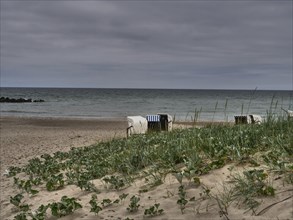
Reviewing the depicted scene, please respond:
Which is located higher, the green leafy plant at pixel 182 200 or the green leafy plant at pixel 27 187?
the green leafy plant at pixel 182 200

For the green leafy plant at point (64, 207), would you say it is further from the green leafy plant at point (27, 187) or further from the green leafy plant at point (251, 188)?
the green leafy plant at point (251, 188)

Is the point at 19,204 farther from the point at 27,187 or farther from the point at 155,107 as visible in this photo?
the point at 155,107

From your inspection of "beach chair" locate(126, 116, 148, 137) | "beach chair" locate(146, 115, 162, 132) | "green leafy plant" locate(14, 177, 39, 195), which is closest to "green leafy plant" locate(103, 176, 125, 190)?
"green leafy plant" locate(14, 177, 39, 195)

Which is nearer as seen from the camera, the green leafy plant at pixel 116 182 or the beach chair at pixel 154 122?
the green leafy plant at pixel 116 182

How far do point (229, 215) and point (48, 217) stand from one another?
2.59m

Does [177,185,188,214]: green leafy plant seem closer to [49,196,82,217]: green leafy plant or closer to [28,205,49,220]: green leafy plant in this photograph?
[49,196,82,217]: green leafy plant

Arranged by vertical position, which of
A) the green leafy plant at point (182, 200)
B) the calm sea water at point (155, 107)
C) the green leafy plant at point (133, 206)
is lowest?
the calm sea water at point (155, 107)

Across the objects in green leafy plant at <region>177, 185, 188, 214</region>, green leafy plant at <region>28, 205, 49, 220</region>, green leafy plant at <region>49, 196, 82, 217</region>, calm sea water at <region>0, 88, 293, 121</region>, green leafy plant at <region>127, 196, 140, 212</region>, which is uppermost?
green leafy plant at <region>177, 185, 188, 214</region>

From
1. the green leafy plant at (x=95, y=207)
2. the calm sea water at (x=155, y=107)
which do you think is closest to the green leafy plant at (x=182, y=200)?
the green leafy plant at (x=95, y=207)

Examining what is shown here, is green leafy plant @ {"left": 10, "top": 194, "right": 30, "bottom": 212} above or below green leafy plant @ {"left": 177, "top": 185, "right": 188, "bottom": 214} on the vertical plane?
below

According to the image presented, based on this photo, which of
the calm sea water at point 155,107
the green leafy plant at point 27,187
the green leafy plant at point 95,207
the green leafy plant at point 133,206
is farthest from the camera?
the calm sea water at point 155,107

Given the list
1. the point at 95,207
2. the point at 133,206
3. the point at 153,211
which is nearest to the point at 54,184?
the point at 95,207

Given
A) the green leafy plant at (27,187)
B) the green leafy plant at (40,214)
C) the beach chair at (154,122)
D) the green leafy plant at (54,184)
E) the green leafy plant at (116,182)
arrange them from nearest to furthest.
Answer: the green leafy plant at (40,214), the green leafy plant at (116,182), the green leafy plant at (27,187), the green leafy plant at (54,184), the beach chair at (154,122)

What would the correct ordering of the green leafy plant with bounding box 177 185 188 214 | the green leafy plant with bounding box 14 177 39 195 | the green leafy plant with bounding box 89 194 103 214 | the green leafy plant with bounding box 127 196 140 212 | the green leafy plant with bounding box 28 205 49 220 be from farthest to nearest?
the green leafy plant with bounding box 14 177 39 195 < the green leafy plant with bounding box 28 205 49 220 < the green leafy plant with bounding box 89 194 103 214 < the green leafy plant with bounding box 127 196 140 212 < the green leafy plant with bounding box 177 185 188 214
